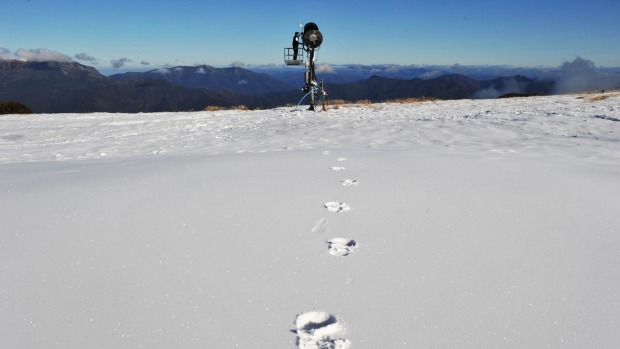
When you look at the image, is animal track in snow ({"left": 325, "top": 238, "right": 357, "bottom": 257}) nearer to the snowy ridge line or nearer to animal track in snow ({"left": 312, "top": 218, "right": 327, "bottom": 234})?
animal track in snow ({"left": 312, "top": 218, "right": 327, "bottom": 234})

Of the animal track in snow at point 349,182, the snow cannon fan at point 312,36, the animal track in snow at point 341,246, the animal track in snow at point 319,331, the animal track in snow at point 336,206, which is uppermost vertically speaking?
the snow cannon fan at point 312,36

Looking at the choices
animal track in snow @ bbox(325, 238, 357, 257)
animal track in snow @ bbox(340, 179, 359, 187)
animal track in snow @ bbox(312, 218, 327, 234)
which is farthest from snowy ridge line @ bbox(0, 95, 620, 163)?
animal track in snow @ bbox(325, 238, 357, 257)

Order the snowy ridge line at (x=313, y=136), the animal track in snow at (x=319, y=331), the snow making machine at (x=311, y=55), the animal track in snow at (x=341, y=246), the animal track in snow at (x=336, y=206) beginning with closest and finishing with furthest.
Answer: the animal track in snow at (x=319, y=331) → the animal track in snow at (x=341, y=246) → the animal track in snow at (x=336, y=206) → the snowy ridge line at (x=313, y=136) → the snow making machine at (x=311, y=55)

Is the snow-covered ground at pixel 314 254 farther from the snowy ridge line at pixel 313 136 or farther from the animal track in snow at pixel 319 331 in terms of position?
the snowy ridge line at pixel 313 136

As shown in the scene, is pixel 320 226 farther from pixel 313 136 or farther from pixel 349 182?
pixel 313 136

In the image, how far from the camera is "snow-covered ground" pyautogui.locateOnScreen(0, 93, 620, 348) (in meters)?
2.26

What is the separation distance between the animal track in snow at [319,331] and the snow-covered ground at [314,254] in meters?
0.01

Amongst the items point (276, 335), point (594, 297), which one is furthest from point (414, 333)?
point (594, 297)

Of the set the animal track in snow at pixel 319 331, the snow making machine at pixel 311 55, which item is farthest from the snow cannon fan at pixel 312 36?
the animal track in snow at pixel 319 331

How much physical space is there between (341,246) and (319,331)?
1.05m

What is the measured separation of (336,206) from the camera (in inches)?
156

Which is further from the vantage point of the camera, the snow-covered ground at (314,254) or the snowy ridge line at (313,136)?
the snowy ridge line at (313,136)

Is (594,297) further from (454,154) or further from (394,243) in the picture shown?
(454,154)

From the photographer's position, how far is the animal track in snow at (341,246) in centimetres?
312
